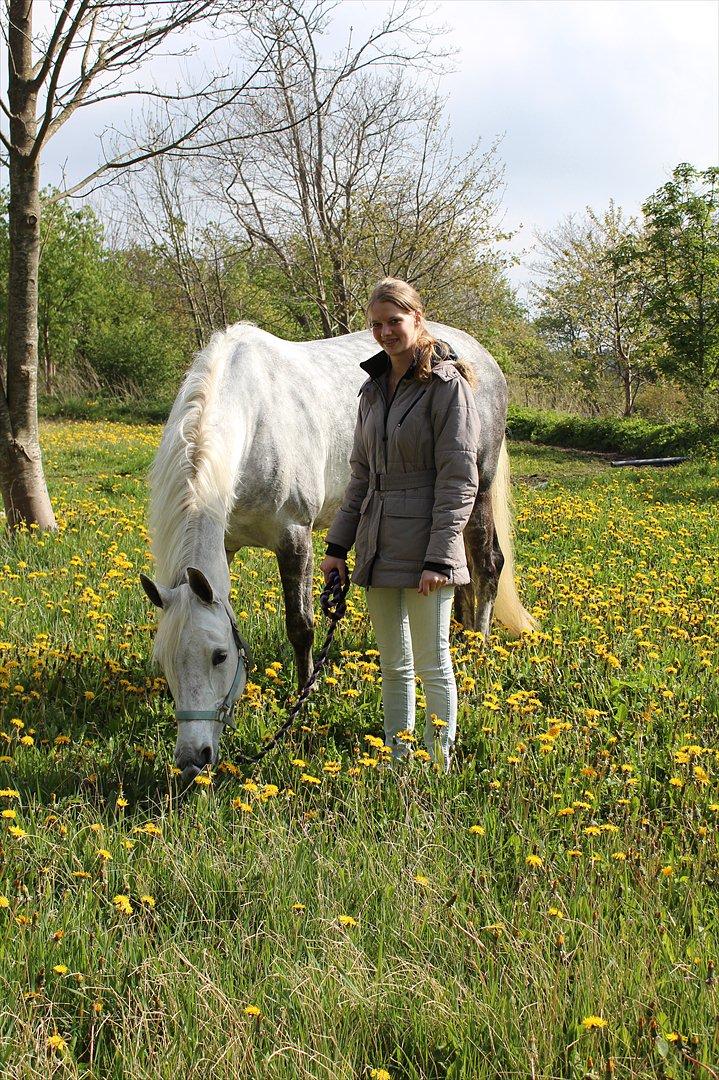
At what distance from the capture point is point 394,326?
3758 mm

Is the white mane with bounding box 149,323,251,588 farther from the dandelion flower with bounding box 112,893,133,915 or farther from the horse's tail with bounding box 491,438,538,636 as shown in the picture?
the horse's tail with bounding box 491,438,538,636

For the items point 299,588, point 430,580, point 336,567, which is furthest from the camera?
point 299,588

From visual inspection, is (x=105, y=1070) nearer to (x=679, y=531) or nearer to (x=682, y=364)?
(x=679, y=531)

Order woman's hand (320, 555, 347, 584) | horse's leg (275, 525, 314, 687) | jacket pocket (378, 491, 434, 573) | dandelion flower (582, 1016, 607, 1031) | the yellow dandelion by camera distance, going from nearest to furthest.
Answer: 1. dandelion flower (582, 1016, 607, 1031)
2. the yellow dandelion
3. jacket pocket (378, 491, 434, 573)
4. woman's hand (320, 555, 347, 584)
5. horse's leg (275, 525, 314, 687)

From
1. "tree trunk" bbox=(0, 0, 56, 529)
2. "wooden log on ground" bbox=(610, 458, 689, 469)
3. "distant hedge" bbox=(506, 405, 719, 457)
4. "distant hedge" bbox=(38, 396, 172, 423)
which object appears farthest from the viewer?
"distant hedge" bbox=(38, 396, 172, 423)

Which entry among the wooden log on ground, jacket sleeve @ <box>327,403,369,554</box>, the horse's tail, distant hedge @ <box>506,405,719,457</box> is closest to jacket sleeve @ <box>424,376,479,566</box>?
jacket sleeve @ <box>327,403,369,554</box>

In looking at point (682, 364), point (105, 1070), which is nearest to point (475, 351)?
point (105, 1070)

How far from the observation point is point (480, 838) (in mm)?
3209

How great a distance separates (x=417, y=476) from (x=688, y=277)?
20.4 m

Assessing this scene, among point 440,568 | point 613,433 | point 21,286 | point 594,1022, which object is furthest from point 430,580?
point 613,433

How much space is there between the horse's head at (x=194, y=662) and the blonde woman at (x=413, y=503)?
65 cm

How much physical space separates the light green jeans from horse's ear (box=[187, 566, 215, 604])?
0.72 m

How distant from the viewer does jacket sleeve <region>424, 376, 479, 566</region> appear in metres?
3.67

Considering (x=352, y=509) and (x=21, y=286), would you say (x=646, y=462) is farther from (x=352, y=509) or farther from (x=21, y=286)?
(x=352, y=509)
